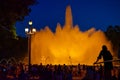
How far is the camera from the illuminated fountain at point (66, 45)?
2040 inches

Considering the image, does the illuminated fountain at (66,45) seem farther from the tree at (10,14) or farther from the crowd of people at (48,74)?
the crowd of people at (48,74)

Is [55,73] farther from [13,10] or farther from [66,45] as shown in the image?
[66,45]

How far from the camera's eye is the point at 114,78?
1567 cm

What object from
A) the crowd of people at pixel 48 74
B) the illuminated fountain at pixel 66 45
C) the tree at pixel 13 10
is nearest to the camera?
the crowd of people at pixel 48 74

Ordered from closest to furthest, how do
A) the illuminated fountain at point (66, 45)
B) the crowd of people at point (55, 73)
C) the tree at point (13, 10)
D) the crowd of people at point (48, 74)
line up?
the crowd of people at point (55, 73), the crowd of people at point (48, 74), the tree at point (13, 10), the illuminated fountain at point (66, 45)

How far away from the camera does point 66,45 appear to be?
54.6 meters

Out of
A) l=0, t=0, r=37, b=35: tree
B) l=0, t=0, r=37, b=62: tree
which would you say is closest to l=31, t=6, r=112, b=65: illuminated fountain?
l=0, t=0, r=37, b=62: tree

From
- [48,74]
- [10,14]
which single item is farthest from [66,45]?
[48,74]

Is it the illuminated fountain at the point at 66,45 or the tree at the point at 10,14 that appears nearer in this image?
the tree at the point at 10,14

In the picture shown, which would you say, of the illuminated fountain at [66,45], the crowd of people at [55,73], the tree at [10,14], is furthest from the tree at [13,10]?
the illuminated fountain at [66,45]

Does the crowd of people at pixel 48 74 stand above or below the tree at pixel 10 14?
below

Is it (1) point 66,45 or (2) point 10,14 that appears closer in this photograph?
(2) point 10,14

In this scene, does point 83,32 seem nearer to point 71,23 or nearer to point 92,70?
point 71,23

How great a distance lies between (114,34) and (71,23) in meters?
28.6
